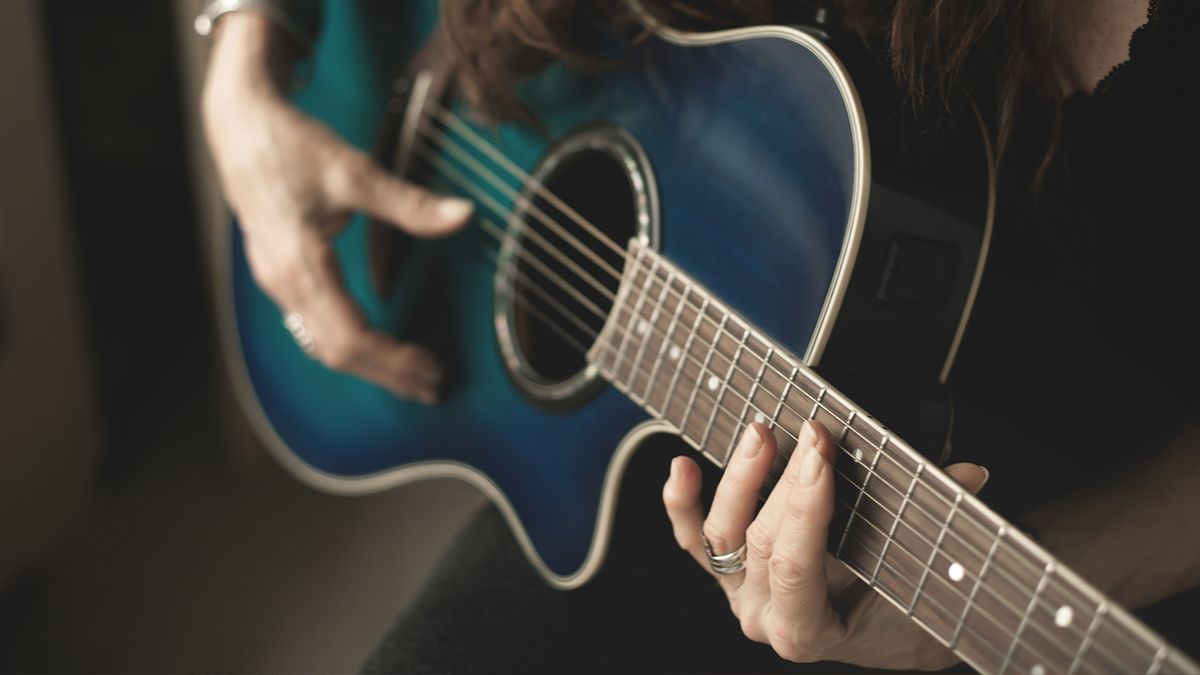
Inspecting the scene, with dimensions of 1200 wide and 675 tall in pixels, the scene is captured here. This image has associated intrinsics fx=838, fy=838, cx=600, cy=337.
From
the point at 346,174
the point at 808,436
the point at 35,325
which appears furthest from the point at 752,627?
the point at 35,325

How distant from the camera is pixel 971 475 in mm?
410

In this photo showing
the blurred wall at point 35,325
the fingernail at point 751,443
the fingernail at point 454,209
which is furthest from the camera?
the blurred wall at point 35,325

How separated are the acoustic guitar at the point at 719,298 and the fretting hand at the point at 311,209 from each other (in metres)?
0.04

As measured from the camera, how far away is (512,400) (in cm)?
69

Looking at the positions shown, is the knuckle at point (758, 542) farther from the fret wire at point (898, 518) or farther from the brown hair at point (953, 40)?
the brown hair at point (953, 40)

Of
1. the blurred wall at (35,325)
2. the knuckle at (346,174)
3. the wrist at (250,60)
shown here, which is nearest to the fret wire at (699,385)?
the knuckle at (346,174)

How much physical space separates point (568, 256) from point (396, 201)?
21 cm

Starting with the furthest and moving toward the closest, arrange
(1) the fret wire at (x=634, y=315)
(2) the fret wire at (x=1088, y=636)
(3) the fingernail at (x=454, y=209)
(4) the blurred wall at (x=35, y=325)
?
(4) the blurred wall at (x=35, y=325), (3) the fingernail at (x=454, y=209), (1) the fret wire at (x=634, y=315), (2) the fret wire at (x=1088, y=636)

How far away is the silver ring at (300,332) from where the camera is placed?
2.72 feet

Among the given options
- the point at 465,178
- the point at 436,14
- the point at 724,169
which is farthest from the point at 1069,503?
the point at 436,14

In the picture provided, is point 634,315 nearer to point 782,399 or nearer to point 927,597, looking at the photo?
point 782,399

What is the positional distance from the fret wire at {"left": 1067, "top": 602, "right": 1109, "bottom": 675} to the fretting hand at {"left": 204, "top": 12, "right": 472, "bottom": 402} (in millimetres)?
562

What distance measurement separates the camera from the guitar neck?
0.33 metres

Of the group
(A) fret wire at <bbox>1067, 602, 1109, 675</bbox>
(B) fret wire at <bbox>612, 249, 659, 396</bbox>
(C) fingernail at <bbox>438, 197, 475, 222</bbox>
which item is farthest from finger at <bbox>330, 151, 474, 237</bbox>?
(A) fret wire at <bbox>1067, 602, 1109, 675</bbox>
